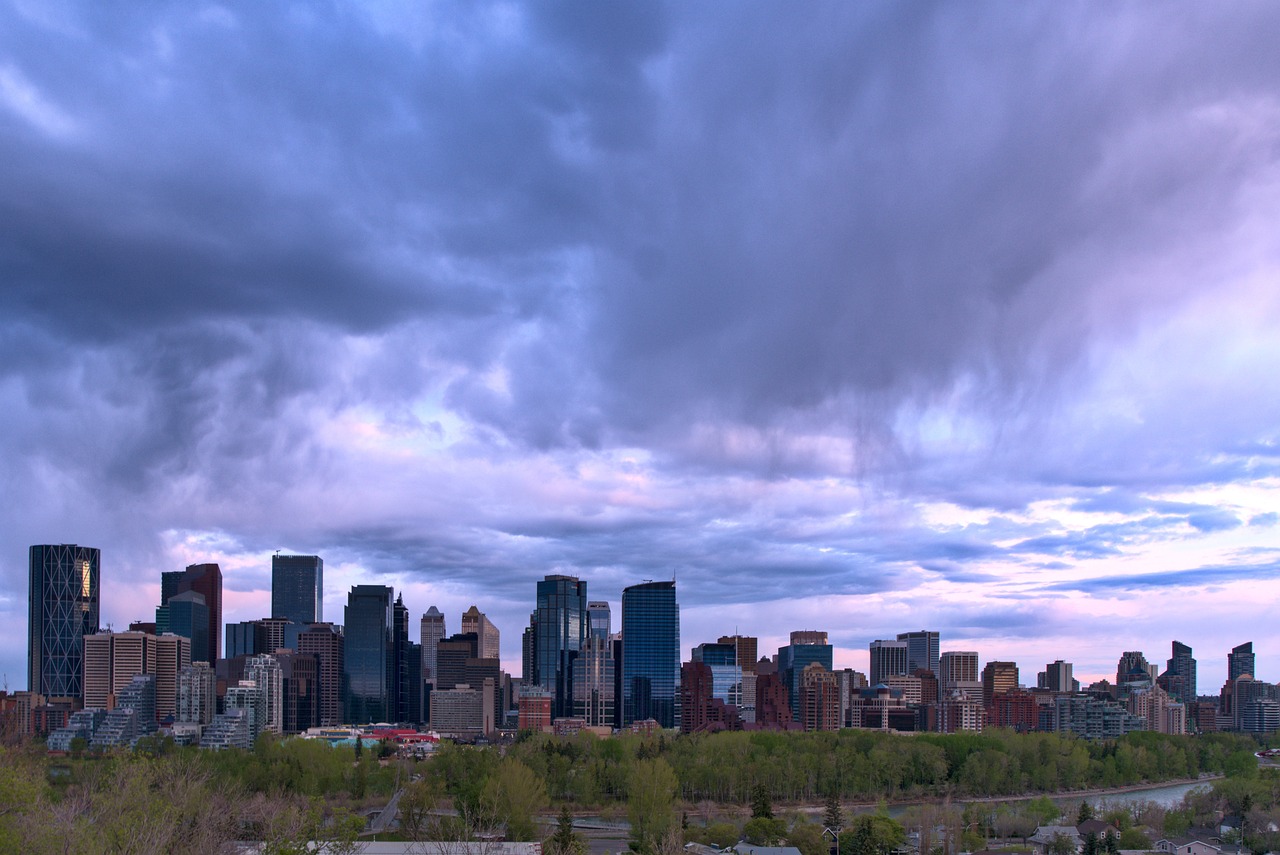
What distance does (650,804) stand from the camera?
4341cm

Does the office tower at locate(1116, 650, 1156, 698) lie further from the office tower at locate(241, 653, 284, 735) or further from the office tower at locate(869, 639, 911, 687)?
the office tower at locate(241, 653, 284, 735)

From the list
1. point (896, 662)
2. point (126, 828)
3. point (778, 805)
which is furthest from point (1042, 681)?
point (126, 828)

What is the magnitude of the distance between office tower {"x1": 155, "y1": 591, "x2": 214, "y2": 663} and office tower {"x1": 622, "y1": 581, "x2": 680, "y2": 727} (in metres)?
60.2

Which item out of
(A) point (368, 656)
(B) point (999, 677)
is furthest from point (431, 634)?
Answer: (B) point (999, 677)

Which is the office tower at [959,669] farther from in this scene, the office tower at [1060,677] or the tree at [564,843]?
the tree at [564,843]

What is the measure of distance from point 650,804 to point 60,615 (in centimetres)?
12431

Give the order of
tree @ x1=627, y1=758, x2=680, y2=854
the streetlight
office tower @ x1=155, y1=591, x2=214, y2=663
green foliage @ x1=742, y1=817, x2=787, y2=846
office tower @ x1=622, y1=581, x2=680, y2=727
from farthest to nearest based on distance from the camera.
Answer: office tower @ x1=155, y1=591, x2=214, y2=663 < office tower @ x1=622, y1=581, x2=680, y2=727 < tree @ x1=627, y1=758, x2=680, y2=854 < the streetlight < green foliage @ x1=742, y1=817, x2=787, y2=846

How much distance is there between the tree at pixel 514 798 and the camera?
3828 cm

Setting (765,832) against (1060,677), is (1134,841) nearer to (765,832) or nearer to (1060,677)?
(765,832)

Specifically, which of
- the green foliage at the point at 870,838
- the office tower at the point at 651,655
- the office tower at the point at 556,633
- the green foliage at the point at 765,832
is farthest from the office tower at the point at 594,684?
the green foliage at the point at 870,838

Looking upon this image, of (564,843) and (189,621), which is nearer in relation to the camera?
(564,843)

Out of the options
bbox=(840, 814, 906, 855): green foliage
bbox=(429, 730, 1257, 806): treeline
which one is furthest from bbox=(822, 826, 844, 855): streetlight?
bbox=(429, 730, 1257, 806): treeline

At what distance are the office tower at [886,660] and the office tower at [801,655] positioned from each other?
42.0ft

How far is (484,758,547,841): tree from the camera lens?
38.3 m
